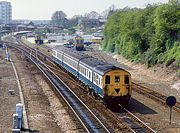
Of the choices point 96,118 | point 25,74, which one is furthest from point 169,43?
point 96,118

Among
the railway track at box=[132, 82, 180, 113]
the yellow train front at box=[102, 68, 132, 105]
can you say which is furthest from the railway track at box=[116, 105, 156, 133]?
the railway track at box=[132, 82, 180, 113]

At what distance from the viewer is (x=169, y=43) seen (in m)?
52.2

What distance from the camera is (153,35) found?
56.5m

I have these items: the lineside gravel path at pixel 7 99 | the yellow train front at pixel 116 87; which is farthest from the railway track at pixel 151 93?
the lineside gravel path at pixel 7 99

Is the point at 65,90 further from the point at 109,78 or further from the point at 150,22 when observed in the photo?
the point at 150,22

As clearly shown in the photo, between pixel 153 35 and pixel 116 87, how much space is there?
29.5 metres

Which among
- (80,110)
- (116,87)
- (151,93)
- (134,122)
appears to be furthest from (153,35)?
(134,122)

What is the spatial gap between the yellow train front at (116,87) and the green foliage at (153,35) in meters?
18.5

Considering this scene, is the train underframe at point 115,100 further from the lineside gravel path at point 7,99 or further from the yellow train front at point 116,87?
the lineside gravel path at point 7,99

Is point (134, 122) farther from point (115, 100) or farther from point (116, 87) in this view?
point (116, 87)

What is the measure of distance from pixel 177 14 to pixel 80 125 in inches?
1204

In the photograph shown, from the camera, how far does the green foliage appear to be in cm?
5100

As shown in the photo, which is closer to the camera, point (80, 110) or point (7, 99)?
point (80, 110)

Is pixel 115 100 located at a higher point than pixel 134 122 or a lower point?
higher
